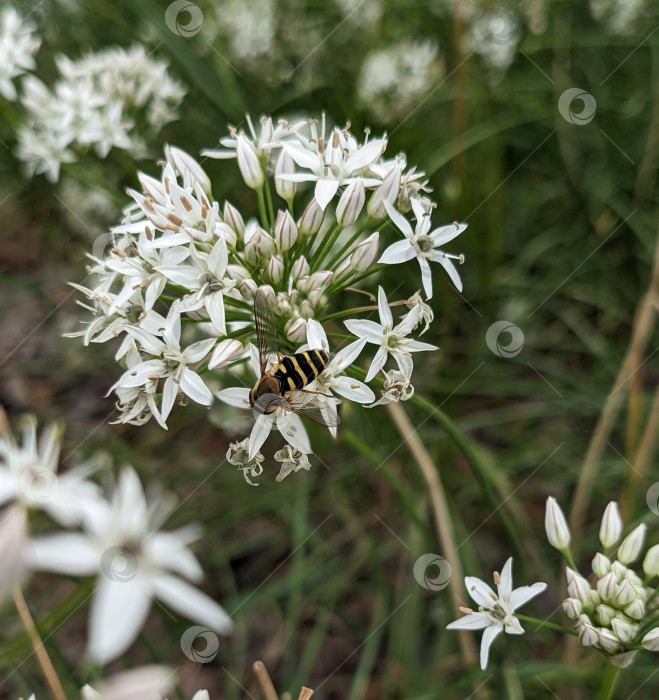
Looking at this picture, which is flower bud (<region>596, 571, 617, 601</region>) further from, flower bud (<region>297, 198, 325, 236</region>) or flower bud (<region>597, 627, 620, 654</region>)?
flower bud (<region>297, 198, 325, 236</region>)

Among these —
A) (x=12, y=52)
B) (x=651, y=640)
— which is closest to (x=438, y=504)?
(x=651, y=640)

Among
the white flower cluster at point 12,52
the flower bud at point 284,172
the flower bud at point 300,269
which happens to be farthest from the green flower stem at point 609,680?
the white flower cluster at point 12,52

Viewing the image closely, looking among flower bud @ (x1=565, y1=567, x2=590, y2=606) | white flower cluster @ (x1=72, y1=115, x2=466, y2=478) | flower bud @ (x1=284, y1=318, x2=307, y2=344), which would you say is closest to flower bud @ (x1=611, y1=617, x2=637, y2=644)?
flower bud @ (x1=565, y1=567, x2=590, y2=606)

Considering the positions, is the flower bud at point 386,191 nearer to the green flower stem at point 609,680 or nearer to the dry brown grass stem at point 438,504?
the dry brown grass stem at point 438,504

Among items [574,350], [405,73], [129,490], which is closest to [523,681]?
[574,350]

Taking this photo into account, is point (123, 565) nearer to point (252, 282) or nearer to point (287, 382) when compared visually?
point (287, 382)
